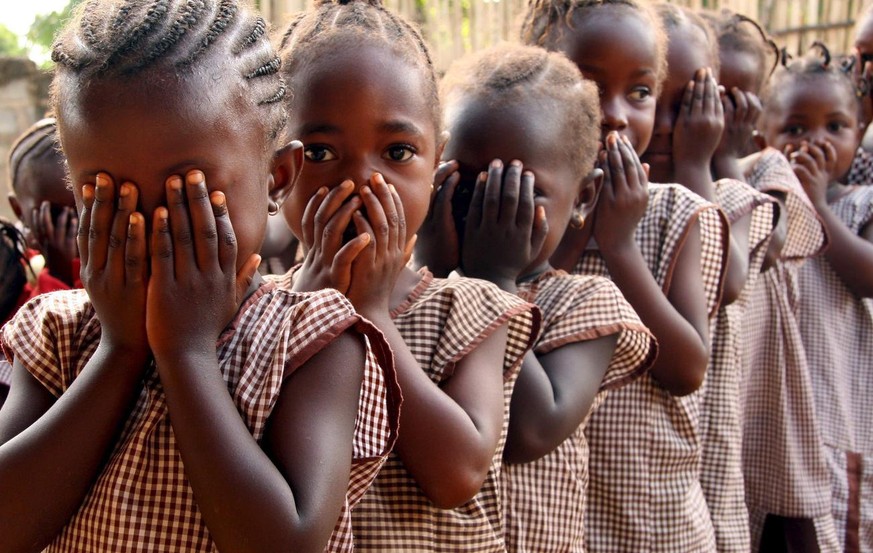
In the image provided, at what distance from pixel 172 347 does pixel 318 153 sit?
2.09 feet

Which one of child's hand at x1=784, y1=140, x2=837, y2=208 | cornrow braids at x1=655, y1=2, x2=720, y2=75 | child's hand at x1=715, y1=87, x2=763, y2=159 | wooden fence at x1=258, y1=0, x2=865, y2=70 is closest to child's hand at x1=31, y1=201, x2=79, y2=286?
cornrow braids at x1=655, y1=2, x2=720, y2=75

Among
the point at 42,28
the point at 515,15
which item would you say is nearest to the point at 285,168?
the point at 515,15

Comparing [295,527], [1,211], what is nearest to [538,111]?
[295,527]

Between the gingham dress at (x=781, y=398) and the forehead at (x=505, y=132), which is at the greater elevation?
the forehead at (x=505, y=132)

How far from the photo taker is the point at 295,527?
1.32 metres

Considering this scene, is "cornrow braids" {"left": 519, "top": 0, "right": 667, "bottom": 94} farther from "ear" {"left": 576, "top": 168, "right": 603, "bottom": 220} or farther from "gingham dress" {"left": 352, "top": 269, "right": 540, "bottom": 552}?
"gingham dress" {"left": 352, "top": 269, "right": 540, "bottom": 552}

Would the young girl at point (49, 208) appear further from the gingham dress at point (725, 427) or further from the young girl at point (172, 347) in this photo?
the gingham dress at point (725, 427)

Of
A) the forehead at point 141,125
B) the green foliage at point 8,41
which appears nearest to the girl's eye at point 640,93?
the forehead at point 141,125

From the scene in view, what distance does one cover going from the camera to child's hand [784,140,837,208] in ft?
11.4

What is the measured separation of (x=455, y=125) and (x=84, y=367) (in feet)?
3.48

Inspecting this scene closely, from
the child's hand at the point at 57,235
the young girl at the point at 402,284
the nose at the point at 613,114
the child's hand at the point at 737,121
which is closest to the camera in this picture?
the young girl at the point at 402,284

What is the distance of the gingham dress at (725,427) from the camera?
272cm

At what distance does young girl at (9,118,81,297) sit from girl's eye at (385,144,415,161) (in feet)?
4.48

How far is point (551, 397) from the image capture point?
1.97 metres
